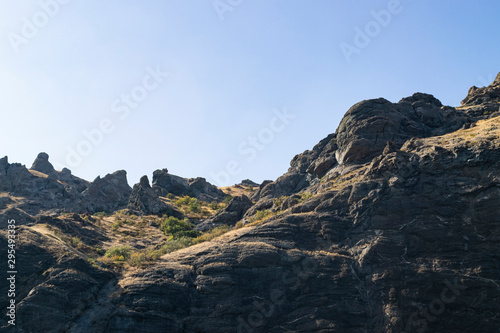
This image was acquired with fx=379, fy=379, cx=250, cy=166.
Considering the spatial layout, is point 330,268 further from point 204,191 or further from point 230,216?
point 204,191

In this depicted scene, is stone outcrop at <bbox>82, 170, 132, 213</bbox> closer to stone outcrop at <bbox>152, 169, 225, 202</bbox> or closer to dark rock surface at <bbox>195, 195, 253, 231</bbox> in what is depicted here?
stone outcrop at <bbox>152, 169, 225, 202</bbox>

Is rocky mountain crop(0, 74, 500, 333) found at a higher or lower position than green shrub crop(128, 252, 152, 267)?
lower

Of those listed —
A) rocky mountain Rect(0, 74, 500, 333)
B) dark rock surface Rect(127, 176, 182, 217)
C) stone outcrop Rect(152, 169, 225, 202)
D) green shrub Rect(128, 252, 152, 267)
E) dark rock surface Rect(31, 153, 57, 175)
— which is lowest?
rocky mountain Rect(0, 74, 500, 333)

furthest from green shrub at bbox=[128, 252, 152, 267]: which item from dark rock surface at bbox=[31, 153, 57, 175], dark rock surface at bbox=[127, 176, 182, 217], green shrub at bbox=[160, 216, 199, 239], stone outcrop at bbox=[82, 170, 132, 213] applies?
dark rock surface at bbox=[31, 153, 57, 175]

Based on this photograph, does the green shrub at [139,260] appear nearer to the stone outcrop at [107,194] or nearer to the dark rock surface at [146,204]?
the dark rock surface at [146,204]

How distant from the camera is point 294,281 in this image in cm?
2886

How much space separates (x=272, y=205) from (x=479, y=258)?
2478 cm

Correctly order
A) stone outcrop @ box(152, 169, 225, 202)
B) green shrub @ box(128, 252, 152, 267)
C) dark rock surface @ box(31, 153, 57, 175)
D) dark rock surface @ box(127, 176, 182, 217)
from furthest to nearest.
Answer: dark rock surface @ box(31, 153, 57, 175) < stone outcrop @ box(152, 169, 225, 202) < dark rock surface @ box(127, 176, 182, 217) < green shrub @ box(128, 252, 152, 267)

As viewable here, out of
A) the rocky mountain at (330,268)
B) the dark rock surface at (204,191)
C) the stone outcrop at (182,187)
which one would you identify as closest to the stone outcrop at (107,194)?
the stone outcrop at (182,187)

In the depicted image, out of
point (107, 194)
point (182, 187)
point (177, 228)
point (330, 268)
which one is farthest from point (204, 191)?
point (330, 268)

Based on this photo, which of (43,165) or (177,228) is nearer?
(177,228)

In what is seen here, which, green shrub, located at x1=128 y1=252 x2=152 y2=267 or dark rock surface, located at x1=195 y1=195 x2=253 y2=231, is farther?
dark rock surface, located at x1=195 y1=195 x2=253 y2=231

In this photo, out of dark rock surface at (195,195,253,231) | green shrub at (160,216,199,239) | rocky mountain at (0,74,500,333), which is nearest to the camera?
rocky mountain at (0,74,500,333)

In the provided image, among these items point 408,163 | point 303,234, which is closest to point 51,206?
point 303,234
